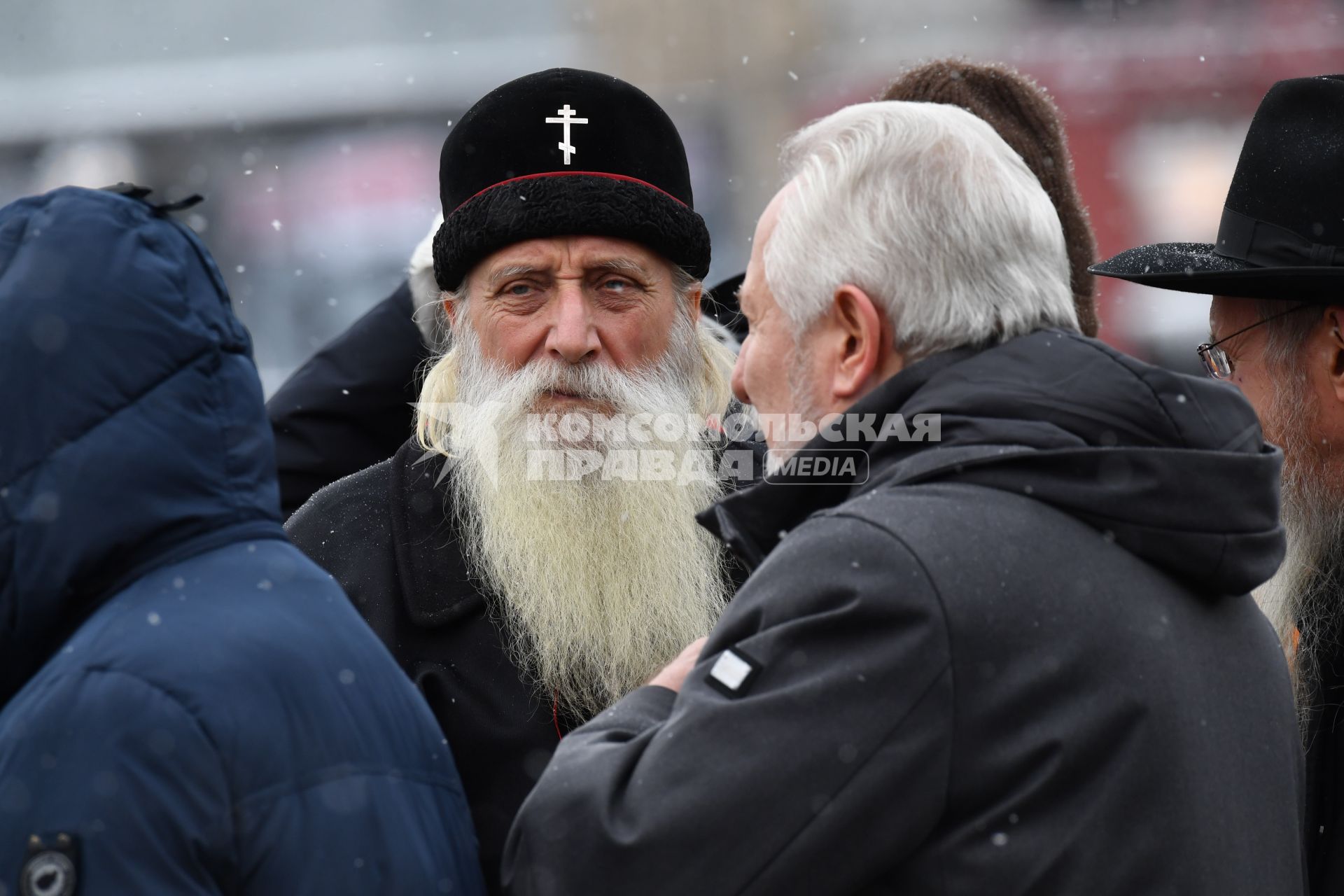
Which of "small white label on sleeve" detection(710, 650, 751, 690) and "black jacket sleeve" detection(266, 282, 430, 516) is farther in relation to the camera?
"black jacket sleeve" detection(266, 282, 430, 516)

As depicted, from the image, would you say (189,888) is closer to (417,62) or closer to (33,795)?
(33,795)

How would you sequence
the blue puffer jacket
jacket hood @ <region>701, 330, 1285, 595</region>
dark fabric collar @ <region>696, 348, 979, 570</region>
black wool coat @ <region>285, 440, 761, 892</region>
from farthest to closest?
black wool coat @ <region>285, 440, 761, 892</region> → dark fabric collar @ <region>696, 348, 979, 570</region> → jacket hood @ <region>701, 330, 1285, 595</region> → the blue puffer jacket

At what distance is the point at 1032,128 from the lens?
3.68 metres

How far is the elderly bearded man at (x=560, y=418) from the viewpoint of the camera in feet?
9.11

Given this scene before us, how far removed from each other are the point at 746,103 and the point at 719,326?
832 centimetres

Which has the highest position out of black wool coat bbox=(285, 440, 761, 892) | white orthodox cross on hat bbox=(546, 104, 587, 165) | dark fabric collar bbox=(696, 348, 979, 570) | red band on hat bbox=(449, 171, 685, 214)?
white orthodox cross on hat bbox=(546, 104, 587, 165)

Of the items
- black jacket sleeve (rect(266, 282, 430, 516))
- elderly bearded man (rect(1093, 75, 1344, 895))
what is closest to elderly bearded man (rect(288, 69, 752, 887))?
black jacket sleeve (rect(266, 282, 430, 516))

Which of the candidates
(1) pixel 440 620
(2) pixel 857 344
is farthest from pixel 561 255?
(2) pixel 857 344

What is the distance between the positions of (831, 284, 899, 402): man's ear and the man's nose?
3.63ft

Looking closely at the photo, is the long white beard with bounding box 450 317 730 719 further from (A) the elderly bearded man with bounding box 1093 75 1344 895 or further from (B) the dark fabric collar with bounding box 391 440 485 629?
(A) the elderly bearded man with bounding box 1093 75 1344 895

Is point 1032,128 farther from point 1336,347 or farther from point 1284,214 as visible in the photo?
point 1336,347

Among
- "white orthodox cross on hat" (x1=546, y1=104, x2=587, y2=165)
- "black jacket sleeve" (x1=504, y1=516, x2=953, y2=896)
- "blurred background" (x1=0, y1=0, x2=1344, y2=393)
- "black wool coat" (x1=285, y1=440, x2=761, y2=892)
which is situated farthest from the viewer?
"blurred background" (x1=0, y1=0, x2=1344, y2=393)

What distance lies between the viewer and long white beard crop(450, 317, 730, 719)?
281 centimetres

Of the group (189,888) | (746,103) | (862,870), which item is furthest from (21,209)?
(746,103)
